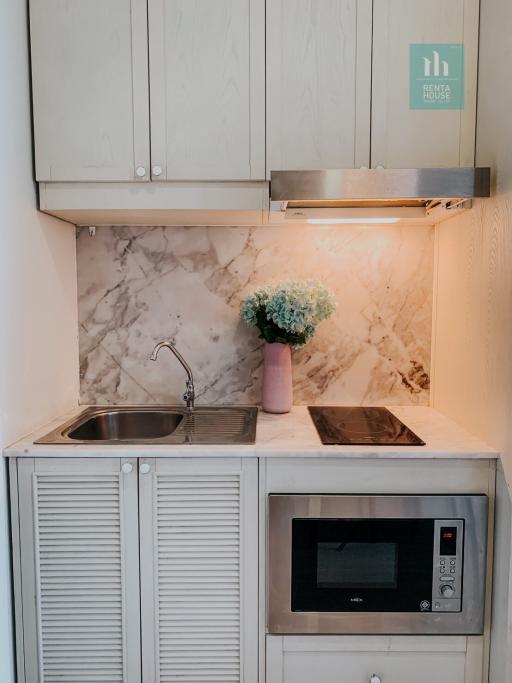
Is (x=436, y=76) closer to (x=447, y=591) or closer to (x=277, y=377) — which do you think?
(x=277, y=377)

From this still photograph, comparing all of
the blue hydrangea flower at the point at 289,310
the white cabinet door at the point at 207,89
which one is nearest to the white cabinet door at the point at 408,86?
the white cabinet door at the point at 207,89

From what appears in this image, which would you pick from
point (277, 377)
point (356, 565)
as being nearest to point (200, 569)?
point (356, 565)

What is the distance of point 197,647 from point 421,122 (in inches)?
70.5

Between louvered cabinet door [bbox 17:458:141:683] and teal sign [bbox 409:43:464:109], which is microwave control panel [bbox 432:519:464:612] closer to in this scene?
louvered cabinet door [bbox 17:458:141:683]

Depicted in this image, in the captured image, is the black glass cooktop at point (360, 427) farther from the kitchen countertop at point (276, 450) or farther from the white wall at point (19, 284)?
the white wall at point (19, 284)

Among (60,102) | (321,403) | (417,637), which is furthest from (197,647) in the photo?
(60,102)

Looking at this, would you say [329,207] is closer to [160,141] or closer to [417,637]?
[160,141]

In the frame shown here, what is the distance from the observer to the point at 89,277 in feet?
6.60

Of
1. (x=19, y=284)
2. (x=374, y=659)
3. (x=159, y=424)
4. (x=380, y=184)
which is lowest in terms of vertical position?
(x=374, y=659)

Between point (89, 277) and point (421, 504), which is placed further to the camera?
point (89, 277)

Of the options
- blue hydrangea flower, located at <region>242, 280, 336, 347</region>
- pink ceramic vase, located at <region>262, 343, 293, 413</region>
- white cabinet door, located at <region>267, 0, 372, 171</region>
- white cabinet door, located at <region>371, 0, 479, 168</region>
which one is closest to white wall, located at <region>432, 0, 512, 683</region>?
white cabinet door, located at <region>371, 0, 479, 168</region>

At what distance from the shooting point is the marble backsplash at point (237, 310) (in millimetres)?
1999

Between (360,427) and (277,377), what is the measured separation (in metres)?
0.37

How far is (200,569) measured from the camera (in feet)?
4.84
